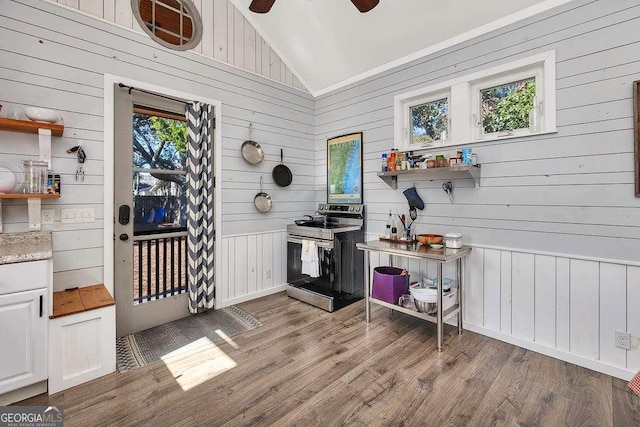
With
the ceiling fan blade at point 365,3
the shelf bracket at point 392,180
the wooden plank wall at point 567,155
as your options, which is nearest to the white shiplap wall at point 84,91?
the shelf bracket at point 392,180

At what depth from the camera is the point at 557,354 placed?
2332 millimetres

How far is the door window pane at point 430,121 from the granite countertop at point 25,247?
3.35 m

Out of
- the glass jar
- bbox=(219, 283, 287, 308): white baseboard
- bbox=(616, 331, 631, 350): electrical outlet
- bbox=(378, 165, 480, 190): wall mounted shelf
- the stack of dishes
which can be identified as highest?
bbox=(378, 165, 480, 190): wall mounted shelf

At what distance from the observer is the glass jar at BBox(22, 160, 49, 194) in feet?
6.98

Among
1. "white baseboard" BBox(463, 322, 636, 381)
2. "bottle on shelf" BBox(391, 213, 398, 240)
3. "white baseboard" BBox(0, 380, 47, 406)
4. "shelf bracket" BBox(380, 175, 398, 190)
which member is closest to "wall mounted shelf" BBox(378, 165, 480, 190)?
"shelf bracket" BBox(380, 175, 398, 190)

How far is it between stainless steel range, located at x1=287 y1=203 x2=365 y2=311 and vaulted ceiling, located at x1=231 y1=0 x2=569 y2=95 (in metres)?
1.77

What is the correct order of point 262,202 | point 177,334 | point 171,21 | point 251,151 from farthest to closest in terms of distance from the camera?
point 262,202
point 251,151
point 171,21
point 177,334

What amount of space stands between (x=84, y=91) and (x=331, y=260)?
9.00 feet

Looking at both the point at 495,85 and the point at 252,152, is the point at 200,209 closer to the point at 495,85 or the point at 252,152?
the point at 252,152

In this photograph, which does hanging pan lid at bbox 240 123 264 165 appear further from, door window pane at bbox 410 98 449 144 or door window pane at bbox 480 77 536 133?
door window pane at bbox 480 77 536 133

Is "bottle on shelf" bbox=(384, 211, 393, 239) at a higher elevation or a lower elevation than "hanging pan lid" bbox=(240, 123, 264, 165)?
lower

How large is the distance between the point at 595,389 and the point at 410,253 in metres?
1.47

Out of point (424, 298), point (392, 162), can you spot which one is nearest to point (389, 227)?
point (392, 162)

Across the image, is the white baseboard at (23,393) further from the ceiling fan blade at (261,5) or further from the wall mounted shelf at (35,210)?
the ceiling fan blade at (261,5)
